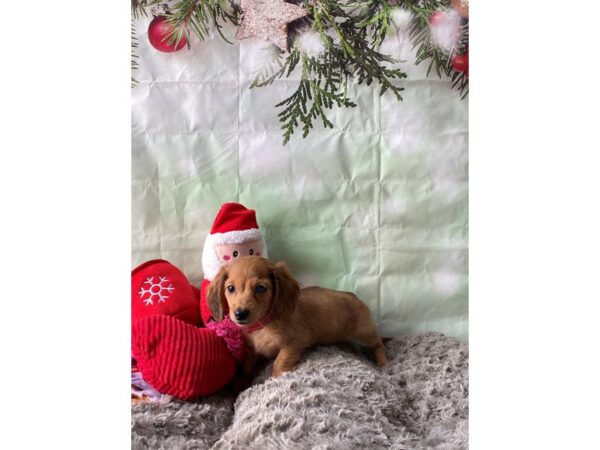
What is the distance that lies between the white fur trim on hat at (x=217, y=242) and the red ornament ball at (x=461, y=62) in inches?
21.2

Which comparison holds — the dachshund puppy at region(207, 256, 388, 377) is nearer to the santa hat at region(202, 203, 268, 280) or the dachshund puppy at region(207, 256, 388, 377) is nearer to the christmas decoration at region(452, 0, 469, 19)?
the santa hat at region(202, 203, 268, 280)

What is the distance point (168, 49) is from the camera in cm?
137

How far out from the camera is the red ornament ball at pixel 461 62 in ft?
4.49

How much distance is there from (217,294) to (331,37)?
0.58 m

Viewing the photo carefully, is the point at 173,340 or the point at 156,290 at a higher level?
the point at 156,290

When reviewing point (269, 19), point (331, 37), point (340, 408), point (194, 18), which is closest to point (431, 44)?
point (331, 37)

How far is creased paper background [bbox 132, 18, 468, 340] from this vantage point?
1.37 m

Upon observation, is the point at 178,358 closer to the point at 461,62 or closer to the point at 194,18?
the point at 194,18

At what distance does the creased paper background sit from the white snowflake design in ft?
0.17

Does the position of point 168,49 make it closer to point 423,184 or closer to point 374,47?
point 374,47

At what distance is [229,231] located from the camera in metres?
1.37

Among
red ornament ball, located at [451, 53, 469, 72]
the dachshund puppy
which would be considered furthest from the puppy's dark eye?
red ornament ball, located at [451, 53, 469, 72]

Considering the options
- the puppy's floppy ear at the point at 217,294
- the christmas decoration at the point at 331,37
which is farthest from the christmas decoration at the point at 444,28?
the puppy's floppy ear at the point at 217,294

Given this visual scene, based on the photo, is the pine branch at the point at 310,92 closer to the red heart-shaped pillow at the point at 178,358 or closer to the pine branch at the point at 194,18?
the pine branch at the point at 194,18
